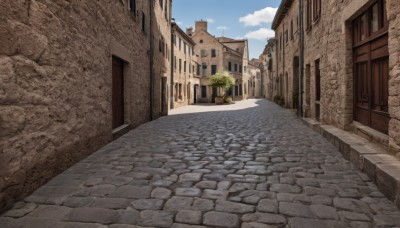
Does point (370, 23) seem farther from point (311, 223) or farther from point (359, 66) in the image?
point (311, 223)

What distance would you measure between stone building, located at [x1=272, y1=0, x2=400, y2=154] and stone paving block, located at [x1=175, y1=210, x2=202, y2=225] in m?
2.87

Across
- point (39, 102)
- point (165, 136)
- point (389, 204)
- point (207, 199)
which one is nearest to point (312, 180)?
point (389, 204)

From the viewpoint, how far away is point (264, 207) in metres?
3.12

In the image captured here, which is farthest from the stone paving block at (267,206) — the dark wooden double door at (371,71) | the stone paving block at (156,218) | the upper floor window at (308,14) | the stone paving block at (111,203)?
the upper floor window at (308,14)

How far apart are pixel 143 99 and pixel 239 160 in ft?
21.5

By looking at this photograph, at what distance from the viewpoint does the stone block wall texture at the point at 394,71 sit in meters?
3.86

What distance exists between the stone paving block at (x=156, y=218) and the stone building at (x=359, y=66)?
3.15m

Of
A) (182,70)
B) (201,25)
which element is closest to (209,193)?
(182,70)

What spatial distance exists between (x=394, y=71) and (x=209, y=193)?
2935 mm

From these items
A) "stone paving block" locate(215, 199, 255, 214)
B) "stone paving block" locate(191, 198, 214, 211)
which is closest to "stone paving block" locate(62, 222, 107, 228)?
"stone paving block" locate(191, 198, 214, 211)

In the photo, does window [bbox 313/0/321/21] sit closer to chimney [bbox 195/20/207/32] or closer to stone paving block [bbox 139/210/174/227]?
stone paving block [bbox 139/210/174/227]

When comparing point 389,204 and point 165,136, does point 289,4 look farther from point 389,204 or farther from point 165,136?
point 389,204

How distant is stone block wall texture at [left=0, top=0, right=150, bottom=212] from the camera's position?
10.7 ft

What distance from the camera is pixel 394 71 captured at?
3955mm
